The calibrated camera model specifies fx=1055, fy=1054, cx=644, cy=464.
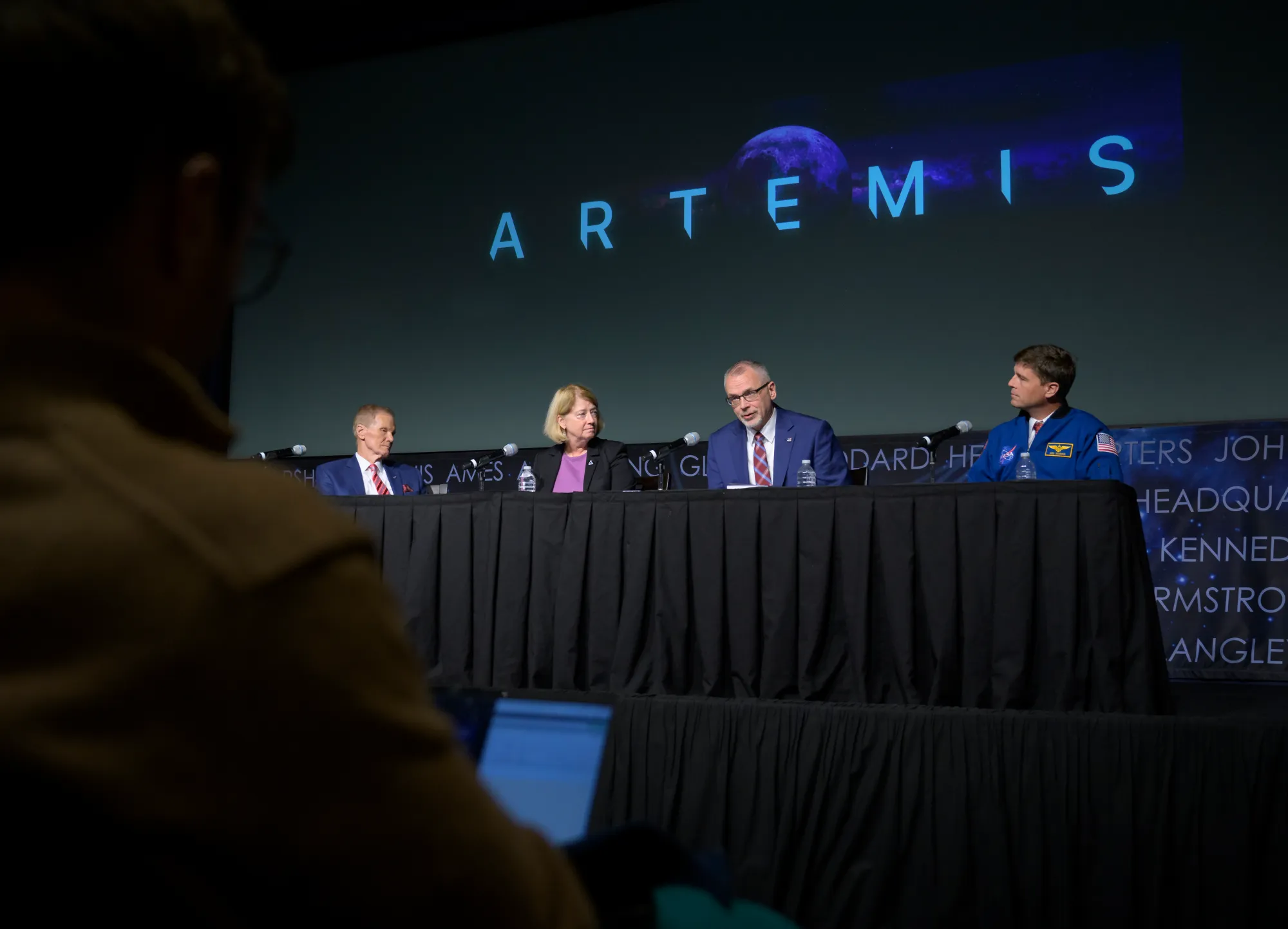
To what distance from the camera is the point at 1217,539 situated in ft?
15.8

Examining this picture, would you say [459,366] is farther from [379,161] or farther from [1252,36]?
[1252,36]

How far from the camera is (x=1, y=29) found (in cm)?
41

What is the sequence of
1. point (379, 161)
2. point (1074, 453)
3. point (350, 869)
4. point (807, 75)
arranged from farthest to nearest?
point (379, 161) < point (807, 75) < point (1074, 453) < point (350, 869)

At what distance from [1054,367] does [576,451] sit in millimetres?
2216

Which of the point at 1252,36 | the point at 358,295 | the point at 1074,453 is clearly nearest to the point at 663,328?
the point at 358,295

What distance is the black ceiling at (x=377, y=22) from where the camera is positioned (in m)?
6.56

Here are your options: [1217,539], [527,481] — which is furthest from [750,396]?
[1217,539]

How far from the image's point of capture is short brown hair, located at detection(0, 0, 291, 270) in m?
0.41

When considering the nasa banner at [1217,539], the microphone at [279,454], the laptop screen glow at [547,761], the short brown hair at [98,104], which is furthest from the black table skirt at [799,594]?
the short brown hair at [98,104]

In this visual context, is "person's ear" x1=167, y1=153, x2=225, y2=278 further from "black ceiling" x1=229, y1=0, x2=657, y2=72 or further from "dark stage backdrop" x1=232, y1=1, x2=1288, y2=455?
"black ceiling" x1=229, y1=0, x2=657, y2=72

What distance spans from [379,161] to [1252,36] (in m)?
5.04

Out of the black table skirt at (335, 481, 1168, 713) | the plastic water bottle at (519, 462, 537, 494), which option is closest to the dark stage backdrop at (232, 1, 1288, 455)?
the plastic water bottle at (519, 462, 537, 494)

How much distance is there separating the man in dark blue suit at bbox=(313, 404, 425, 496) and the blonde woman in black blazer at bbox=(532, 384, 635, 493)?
0.87 m

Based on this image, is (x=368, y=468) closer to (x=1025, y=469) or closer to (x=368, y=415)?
(x=368, y=415)
